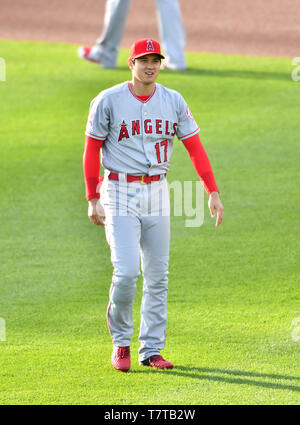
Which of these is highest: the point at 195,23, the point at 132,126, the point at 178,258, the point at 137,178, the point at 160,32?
the point at 195,23

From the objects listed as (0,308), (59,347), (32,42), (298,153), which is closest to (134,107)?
(59,347)

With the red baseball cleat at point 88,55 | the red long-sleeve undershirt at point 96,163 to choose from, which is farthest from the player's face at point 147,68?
the red baseball cleat at point 88,55

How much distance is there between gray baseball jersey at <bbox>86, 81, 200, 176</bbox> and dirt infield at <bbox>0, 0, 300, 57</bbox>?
923cm

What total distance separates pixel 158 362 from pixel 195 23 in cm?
1145

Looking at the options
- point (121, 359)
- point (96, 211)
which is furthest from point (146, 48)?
point (121, 359)

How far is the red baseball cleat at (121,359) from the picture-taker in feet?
17.5

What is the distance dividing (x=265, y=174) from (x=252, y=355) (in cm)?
403

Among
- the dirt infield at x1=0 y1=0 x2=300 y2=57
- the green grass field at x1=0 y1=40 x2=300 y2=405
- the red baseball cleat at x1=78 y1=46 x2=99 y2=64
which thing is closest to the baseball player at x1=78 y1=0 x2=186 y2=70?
the red baseball cleat at x1=78 y1=46 x2=99 y2=64

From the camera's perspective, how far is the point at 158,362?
5371 mm

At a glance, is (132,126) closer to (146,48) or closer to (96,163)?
(96,163)

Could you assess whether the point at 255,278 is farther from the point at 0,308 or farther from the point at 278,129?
the point at 278,129

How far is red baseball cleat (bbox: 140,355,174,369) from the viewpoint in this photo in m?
5.36

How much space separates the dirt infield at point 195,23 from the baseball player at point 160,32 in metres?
1.55

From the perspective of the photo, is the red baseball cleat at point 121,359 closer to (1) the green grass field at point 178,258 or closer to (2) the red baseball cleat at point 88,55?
(1) the green grass field at point 178,258
